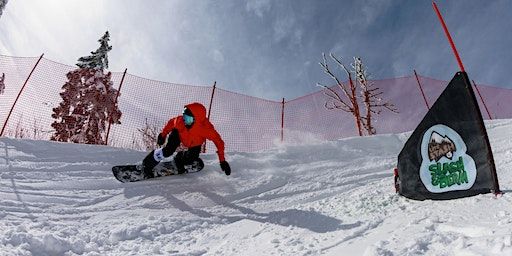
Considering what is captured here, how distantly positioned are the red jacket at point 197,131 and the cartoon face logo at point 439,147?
10.4 ft

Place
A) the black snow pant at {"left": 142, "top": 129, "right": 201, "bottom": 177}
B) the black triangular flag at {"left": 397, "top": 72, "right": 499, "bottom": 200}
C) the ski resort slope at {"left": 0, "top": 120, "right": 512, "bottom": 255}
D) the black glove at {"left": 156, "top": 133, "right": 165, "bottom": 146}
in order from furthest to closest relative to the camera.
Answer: the black glove at {"left": 156, "top": 133, "right": 165, "bottom": 146}
the black snow pant at {"left": 142, "top": 129, "right": 201, "bottom": 177}
the black triangular flag at {"left": 397, "top": 72, "right": 499, "bottom": 200}
the ski resort slope at {"left": 0, "top": 120, "right": 512, "bottom": 255}

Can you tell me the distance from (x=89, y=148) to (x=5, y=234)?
12.6 ft

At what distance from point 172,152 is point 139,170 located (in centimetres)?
66

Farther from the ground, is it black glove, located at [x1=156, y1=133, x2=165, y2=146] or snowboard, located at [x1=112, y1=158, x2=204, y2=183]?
black glove, located at [x1=156, y1=133, x2=165, y2=146]

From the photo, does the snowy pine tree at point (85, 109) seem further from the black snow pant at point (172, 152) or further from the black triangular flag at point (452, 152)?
the black triangular flag at point (452, 152)

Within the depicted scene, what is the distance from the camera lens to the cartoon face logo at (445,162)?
4.33m

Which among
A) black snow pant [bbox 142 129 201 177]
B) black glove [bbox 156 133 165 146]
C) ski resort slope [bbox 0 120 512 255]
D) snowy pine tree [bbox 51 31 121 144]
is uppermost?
snowy pine tree [bbox 51 31 121 144]

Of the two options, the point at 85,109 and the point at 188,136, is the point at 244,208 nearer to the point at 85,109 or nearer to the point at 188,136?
the point at 188,136

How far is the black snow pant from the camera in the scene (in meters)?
6.52

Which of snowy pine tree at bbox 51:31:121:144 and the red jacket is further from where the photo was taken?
snowy pine tree at bbox 51:31:121:144

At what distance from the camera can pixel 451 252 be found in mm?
2777

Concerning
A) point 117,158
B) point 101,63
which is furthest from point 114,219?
point 101,63

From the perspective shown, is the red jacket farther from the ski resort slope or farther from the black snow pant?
the ski resort slope

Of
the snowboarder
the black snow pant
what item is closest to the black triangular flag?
the snowboarder
